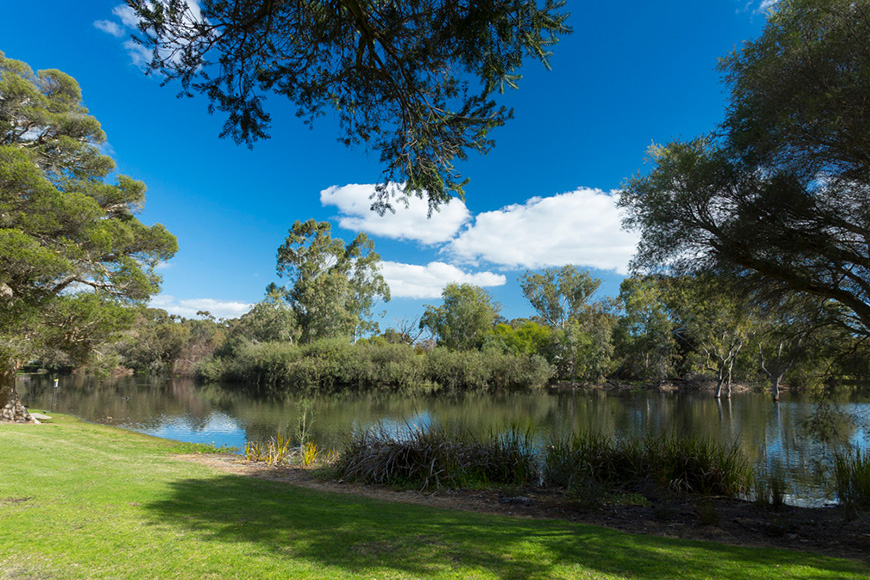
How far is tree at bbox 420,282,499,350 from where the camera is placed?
6881 centimetres

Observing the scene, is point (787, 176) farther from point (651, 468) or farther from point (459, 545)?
point (459, 545)

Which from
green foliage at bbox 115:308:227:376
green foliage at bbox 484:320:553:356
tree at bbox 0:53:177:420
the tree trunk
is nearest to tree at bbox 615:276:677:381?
green foliage at bbox 484:320:553:356

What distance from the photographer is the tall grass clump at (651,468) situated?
9594 mm

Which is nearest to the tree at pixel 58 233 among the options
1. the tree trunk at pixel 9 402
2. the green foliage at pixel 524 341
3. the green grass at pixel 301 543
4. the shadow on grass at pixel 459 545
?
the tree trunk at pixel 9 402

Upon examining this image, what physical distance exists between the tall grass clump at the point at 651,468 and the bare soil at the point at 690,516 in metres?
0.55

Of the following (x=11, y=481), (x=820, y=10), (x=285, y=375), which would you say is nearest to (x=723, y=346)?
(x=820, y=10)

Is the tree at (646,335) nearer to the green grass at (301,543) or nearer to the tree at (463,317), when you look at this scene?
the tree at (463,317)

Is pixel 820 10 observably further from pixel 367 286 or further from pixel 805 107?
pixel 367 286

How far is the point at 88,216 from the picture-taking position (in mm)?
15859

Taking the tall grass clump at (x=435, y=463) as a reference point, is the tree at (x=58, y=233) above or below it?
above

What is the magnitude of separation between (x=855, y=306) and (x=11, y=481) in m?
14.6

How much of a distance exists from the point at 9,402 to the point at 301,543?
19.2 metres

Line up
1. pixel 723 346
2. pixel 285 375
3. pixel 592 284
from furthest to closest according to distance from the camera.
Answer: pixel 592 284, pixel 285 375, pixel 723 346

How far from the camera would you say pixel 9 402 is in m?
17.1
